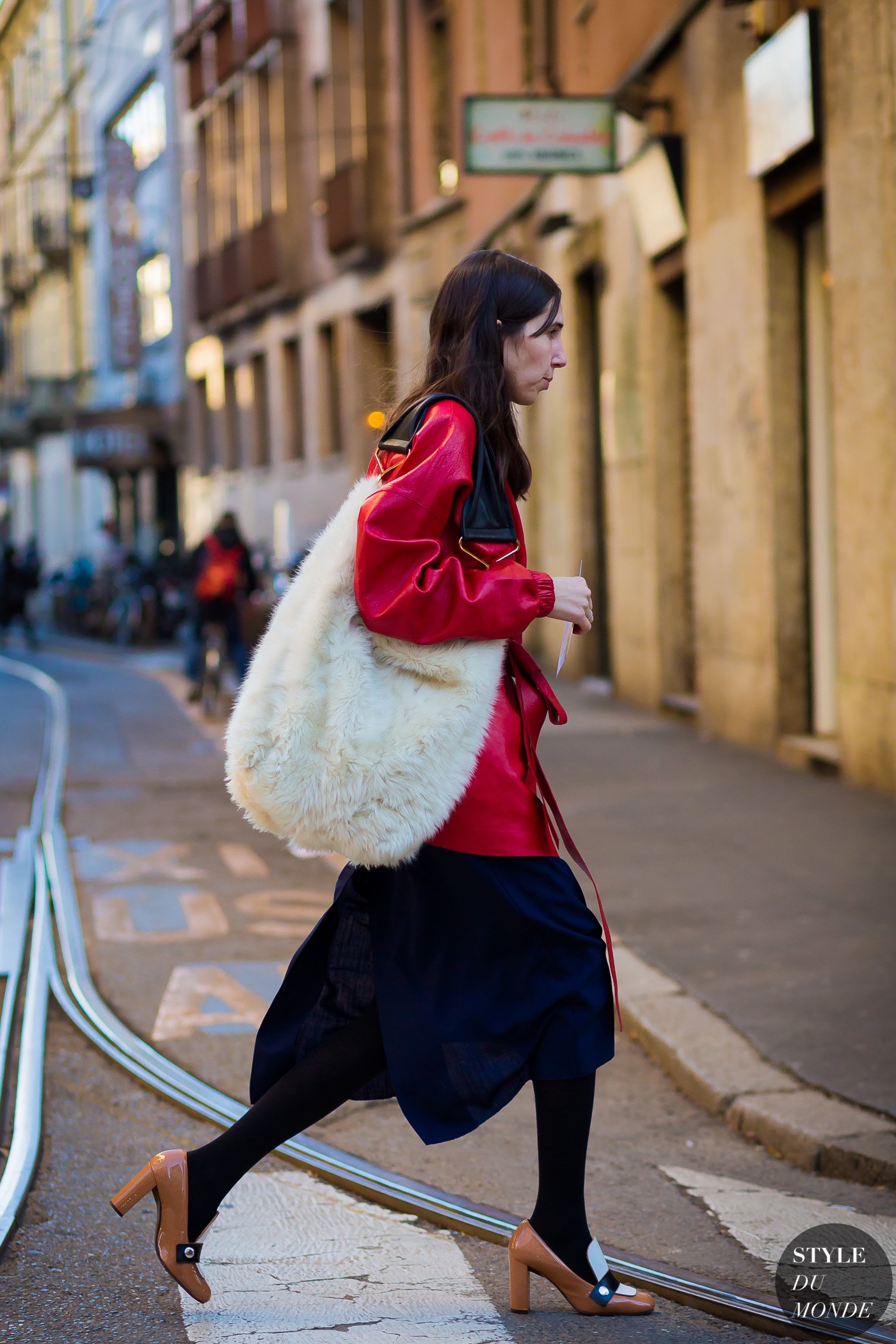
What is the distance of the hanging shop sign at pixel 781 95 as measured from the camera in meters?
9.34

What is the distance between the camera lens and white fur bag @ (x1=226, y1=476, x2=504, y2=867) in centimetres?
294

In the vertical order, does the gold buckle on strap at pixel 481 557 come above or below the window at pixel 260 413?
below

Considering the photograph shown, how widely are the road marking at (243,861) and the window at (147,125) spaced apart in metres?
27.8

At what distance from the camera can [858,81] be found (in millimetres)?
8812

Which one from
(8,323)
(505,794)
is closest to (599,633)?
(505,794)

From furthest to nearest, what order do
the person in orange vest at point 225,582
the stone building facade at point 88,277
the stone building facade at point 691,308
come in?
1. the stone building facade at point 88,277
2. the person in orange vest at point 225,582
3. the stone building facade at point 691,308

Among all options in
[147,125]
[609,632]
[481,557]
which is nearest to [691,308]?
[609,632]

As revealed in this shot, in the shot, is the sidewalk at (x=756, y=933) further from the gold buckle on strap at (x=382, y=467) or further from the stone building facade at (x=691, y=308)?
the gold buckle on strap at (x=382, y=467)

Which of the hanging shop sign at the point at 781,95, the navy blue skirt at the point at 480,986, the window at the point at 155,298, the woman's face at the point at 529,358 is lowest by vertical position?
the navy blue skirt at the point at 480,986

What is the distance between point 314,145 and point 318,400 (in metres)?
3.70

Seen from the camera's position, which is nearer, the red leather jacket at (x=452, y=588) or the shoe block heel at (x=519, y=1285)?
the red leather jacket at (x=452, y=588)

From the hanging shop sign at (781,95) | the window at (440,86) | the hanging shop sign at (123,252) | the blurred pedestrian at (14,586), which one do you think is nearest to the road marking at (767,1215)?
the hanging shop sign at (781,95)

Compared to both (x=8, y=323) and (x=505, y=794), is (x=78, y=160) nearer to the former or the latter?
(x=8, y=323)

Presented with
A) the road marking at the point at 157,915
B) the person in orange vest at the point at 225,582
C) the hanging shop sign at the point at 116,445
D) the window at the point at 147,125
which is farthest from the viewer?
the window at the point at 147,125
